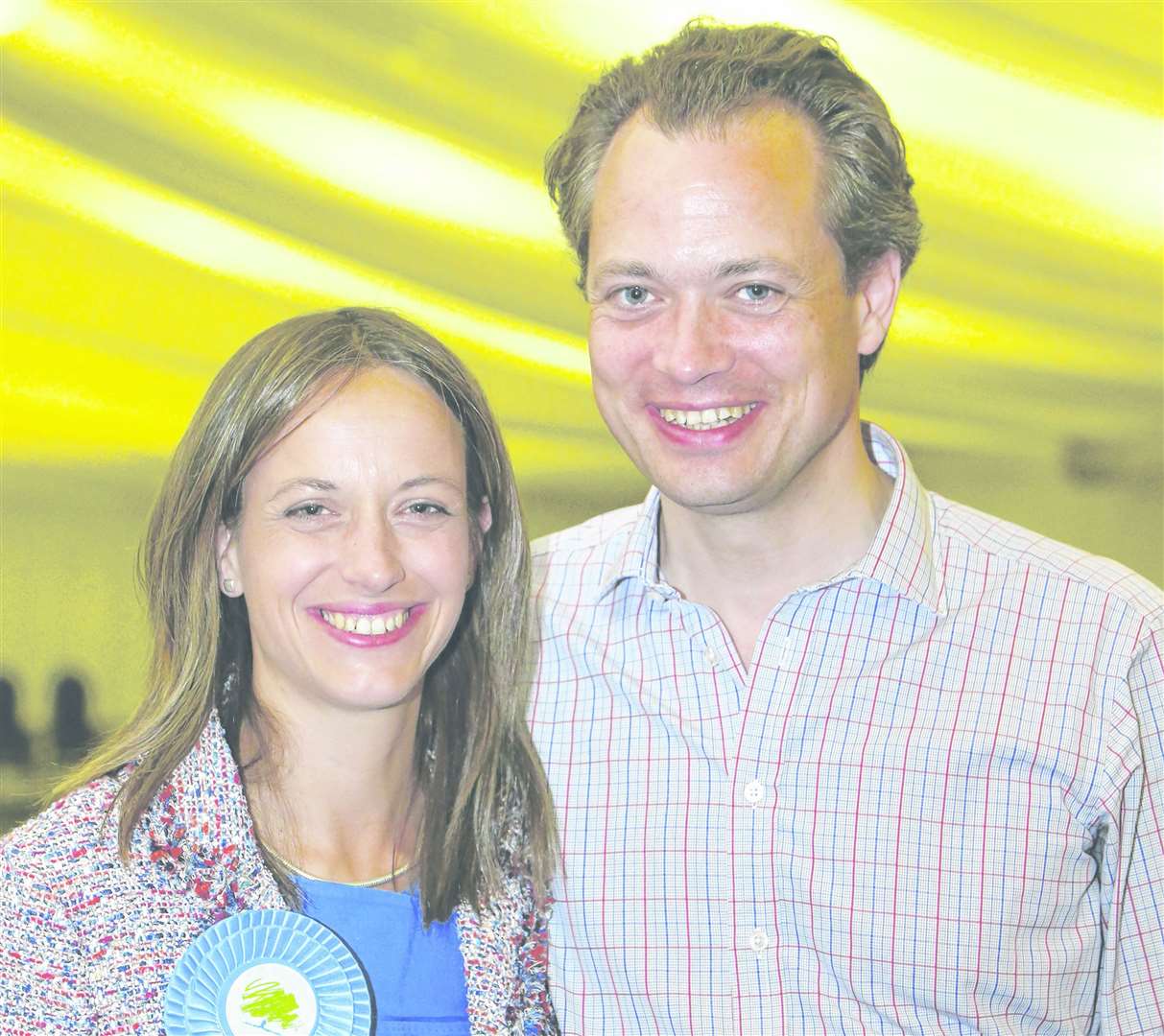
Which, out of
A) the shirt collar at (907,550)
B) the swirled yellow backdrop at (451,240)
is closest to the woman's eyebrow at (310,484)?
the shirt collar at (907,550)

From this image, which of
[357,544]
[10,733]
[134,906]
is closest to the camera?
[134,906]

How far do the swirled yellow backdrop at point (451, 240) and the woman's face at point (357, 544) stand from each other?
1.10 metres

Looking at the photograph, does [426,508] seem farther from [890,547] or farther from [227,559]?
[890,547]

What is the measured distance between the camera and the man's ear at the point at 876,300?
2.06 m

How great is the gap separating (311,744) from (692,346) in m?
0.67

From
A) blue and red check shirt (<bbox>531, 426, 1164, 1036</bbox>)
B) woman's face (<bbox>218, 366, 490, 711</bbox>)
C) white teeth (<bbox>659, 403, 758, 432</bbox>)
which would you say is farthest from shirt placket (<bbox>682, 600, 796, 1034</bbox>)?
woman's face (<bbox>218, 366, 490, 711</bbox>)

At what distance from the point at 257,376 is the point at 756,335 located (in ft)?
1.98

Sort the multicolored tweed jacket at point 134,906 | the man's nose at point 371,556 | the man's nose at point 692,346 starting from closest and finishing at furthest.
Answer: the multicolored tweed jacket at point 134,906 → the man's nose at point 371,556 → the man's nose at point 692,346

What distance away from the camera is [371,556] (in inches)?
70.1

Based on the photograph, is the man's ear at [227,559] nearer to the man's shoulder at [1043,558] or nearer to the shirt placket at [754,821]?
the shirt placket at [754,821]

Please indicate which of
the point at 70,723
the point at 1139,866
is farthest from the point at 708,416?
the point at 70,723

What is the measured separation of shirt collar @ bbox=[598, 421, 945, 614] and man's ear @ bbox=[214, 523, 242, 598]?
48 centimetres

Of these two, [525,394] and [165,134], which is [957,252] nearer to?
[525,394]

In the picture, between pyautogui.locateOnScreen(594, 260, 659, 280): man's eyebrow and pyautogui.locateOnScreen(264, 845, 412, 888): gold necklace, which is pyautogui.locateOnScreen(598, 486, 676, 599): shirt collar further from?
pyautogui.locateOnScreen(264, 845, 412, 888): gold necklace
